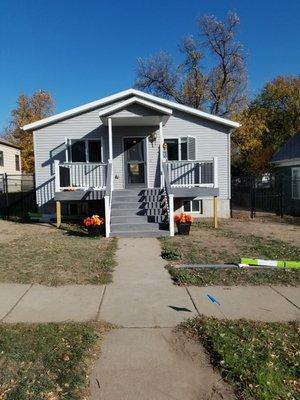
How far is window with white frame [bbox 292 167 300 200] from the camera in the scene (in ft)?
66.3

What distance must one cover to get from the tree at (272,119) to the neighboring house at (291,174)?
16.9 meters

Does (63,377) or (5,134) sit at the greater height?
(5,134)

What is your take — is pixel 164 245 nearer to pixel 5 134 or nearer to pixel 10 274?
pixel 10 274

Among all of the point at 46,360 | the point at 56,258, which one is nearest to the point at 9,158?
the point at 56,258

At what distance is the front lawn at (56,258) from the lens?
695 cm

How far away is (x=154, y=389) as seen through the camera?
341cm

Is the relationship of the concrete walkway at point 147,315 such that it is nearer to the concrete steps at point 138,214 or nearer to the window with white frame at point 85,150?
the concrete steps at point 138,214

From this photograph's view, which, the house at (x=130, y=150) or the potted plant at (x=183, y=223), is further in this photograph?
the house at (x=130, y=150)

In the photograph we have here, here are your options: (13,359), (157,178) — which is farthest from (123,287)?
(157,178)

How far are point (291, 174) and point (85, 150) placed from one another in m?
11.6

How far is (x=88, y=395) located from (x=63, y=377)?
1.17ft

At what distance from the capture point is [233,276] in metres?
6.99

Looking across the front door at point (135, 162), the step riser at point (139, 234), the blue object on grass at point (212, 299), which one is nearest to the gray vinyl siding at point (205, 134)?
the front door at point (135, 162)

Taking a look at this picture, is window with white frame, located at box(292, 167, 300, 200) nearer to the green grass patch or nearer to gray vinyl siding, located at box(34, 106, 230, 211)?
gray vinyl siding, located at box(34, 106, 230, 211)
